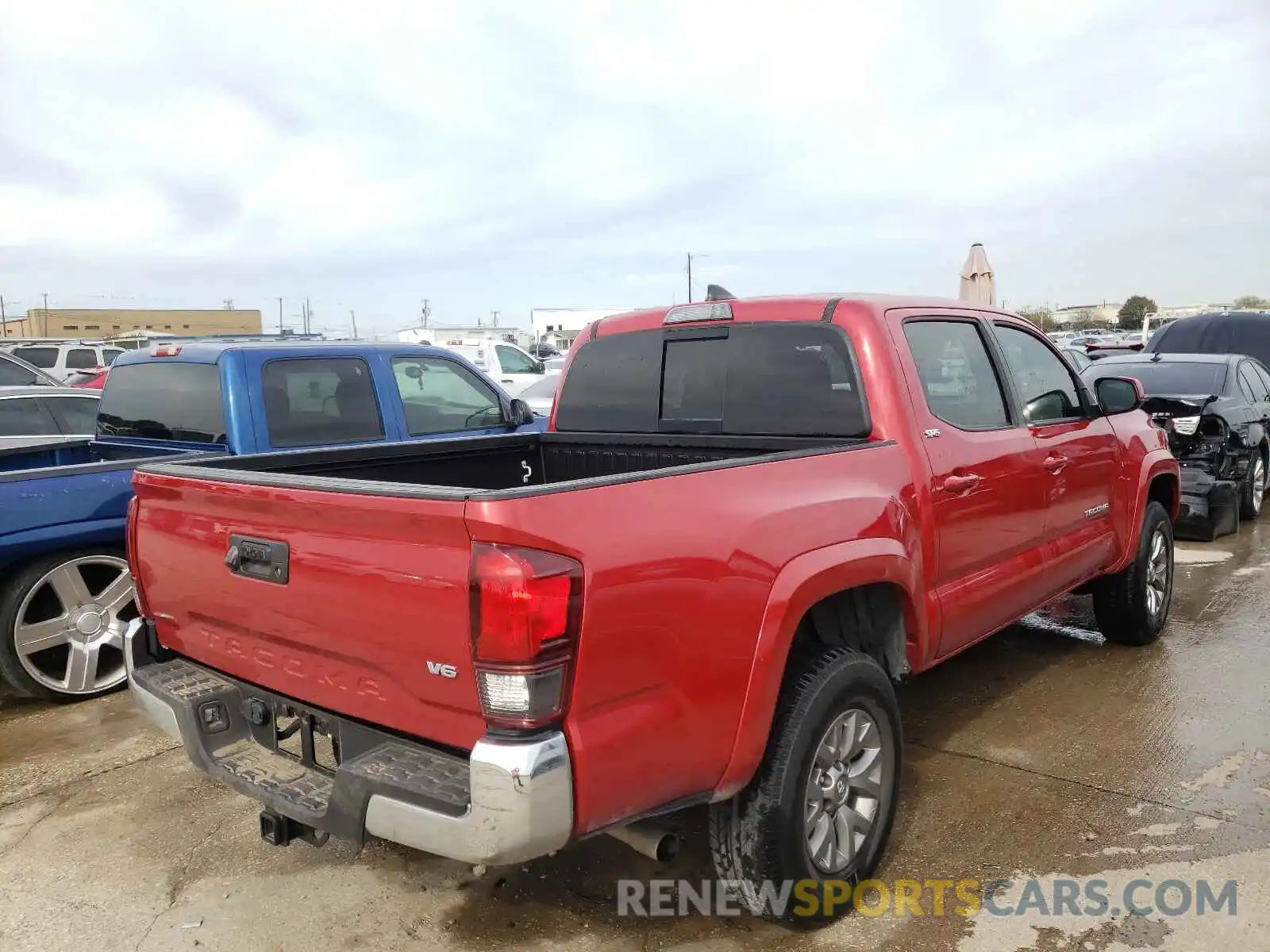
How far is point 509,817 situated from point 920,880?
1.72 metres

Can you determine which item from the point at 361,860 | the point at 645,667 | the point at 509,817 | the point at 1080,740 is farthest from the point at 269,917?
the point at 1080,740

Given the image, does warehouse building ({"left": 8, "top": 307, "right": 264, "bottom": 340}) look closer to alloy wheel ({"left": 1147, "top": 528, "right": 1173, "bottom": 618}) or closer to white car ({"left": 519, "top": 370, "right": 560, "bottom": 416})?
white car ({"left": 519, "top": 370, "right": 560, "bottom": 416})

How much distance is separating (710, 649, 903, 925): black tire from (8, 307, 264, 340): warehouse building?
68.4 metres

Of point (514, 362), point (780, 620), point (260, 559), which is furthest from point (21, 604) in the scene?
point (514, 362)

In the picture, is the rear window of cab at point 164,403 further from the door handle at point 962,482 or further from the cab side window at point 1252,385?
the cab side window at point 1252,385

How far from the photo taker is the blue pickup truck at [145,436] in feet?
15.0

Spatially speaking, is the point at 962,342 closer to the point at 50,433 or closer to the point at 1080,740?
the point at 1080,740

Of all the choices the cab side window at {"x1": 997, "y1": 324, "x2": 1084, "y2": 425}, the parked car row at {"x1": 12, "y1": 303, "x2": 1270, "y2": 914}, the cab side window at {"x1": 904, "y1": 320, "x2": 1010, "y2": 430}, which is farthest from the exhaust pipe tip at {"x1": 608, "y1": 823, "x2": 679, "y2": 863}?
the cab side window at {"x1": 997, "y1": 324, "x2": 1084, "y2": 425}

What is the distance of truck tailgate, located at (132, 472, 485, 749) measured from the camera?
2.19 metres

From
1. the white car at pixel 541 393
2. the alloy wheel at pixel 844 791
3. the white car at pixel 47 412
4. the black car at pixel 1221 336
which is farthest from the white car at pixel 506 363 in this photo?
the alloy wheel at pixel 844 791

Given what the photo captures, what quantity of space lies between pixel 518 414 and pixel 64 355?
52.7ft

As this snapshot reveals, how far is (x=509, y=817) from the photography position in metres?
2.09

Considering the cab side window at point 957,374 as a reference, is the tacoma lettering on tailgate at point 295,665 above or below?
below

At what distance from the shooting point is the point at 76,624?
4805 millimetres
